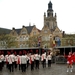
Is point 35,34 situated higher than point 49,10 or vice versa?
point 49,10

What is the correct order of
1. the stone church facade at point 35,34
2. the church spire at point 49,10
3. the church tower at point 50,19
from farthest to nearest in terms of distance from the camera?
the church spire at point 49,10
the church tower at point 50,19
the stone church facade at point 35,34

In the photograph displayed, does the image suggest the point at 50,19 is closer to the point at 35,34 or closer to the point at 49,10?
the point at 49,10

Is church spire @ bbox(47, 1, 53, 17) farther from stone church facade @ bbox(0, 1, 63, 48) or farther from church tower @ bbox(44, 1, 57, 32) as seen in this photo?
stone church facade @ bbox(0, 1, 63, 48)

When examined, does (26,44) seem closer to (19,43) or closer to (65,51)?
(19,43)

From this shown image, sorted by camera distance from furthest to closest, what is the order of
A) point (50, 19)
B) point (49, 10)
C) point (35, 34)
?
1. point (49, 10)
2. point (50, 19)
3. point (35, 34)

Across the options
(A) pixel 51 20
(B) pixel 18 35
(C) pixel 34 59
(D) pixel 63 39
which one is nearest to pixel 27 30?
(B) pixel 18 35

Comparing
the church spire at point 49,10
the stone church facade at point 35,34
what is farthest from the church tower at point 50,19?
the stone church facade at point 35,34

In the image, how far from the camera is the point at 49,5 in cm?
14150

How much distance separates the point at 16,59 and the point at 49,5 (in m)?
120

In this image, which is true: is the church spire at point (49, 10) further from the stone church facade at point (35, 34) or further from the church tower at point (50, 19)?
the stone church facade at point (35, 34)

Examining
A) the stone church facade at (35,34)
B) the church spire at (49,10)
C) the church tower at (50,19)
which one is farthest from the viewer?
the church spire at (49,10)

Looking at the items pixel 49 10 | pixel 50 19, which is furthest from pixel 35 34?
pixel 49 10

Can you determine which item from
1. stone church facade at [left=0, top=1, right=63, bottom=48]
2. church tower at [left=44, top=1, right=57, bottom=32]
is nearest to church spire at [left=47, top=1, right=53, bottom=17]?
church tower at [left=44, top=1, right=57, bottom=32]

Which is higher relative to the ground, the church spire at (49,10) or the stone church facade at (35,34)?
the church spire at (49,10)
